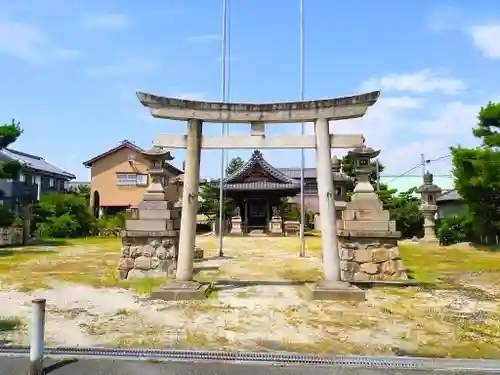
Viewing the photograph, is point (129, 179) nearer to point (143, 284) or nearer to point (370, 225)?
point (143, 284)

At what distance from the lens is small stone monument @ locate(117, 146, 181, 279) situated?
1120 cm

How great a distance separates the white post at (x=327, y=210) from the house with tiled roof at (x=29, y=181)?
82.9 ft

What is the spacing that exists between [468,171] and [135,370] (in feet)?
71.4

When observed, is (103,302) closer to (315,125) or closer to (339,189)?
(315,125)

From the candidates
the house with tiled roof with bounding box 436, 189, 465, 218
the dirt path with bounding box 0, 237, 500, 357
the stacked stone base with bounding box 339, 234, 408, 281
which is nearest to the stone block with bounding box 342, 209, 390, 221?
the stacked stone base with bounding box 339, 234, 408, 281

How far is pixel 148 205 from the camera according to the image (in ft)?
37.5

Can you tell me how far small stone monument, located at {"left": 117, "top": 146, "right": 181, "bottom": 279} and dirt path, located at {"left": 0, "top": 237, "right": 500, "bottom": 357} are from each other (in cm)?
140

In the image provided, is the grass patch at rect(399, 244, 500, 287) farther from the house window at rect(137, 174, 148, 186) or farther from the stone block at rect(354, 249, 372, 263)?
the house window at rect(137, 174, 148, 186)

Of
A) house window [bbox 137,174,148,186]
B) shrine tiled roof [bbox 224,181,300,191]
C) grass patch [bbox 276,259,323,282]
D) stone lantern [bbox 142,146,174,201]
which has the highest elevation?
house window [bbox 137,174,148,186]

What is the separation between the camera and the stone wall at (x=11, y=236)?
23.6 m

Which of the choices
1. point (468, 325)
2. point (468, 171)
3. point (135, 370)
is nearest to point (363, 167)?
point (468, 325)

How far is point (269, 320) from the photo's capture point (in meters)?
6.84

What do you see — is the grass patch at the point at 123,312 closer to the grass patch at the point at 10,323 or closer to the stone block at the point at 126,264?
the grass patch at the point at 10,323

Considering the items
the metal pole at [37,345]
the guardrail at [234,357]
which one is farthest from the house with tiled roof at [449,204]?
the metal pole at [37,345]
